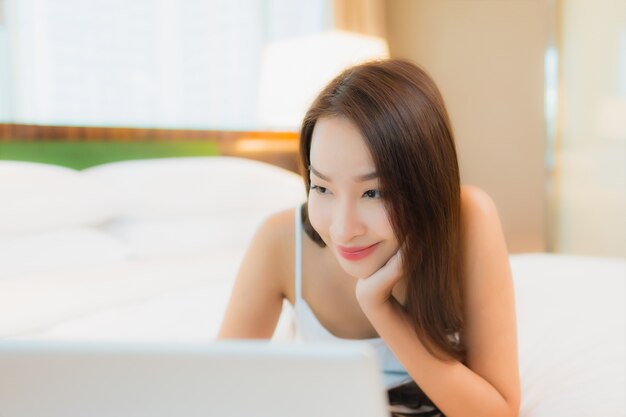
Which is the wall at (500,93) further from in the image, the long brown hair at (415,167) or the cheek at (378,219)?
the cheek at (378,219)

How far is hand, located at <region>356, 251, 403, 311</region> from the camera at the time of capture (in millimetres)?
750

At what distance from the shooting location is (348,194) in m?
0.71

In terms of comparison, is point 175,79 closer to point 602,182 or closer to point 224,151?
point 224,151

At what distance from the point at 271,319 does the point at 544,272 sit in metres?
0.69

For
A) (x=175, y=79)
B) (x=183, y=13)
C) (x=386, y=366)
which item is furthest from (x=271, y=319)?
(x=183, y=13)

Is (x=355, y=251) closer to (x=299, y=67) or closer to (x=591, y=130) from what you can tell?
(x=299, y=67)

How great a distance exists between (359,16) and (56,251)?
7.03 ft

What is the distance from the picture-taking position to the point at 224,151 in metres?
2.39

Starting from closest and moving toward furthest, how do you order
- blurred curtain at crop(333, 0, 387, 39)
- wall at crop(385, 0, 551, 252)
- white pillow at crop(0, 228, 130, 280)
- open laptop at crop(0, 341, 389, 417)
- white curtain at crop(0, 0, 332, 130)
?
open laptop at crop(0, 341, 389, 417) → white pillow at crop(0, 228, 130, 280) → white curtain at crop(0, 0, 332, 130) → wall at crop(385, 0, 551, 252) → blurred curtain at crop(333, 0, 387, 39)

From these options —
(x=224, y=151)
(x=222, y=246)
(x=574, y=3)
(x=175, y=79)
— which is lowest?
(x=222, y=246)

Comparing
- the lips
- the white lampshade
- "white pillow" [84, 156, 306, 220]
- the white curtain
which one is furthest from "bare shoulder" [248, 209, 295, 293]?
the white lampshade

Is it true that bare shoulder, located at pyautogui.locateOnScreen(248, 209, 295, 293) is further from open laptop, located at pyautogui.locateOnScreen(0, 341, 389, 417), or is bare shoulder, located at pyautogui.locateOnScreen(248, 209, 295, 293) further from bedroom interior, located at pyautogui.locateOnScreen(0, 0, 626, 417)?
open laptop, located at pyautogui.locateOnScreen(0, 341, 389, 417)

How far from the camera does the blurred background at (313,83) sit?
6.77 feet

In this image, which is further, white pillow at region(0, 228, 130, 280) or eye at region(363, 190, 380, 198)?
white pillow at region(0, 228, 130, 280)
